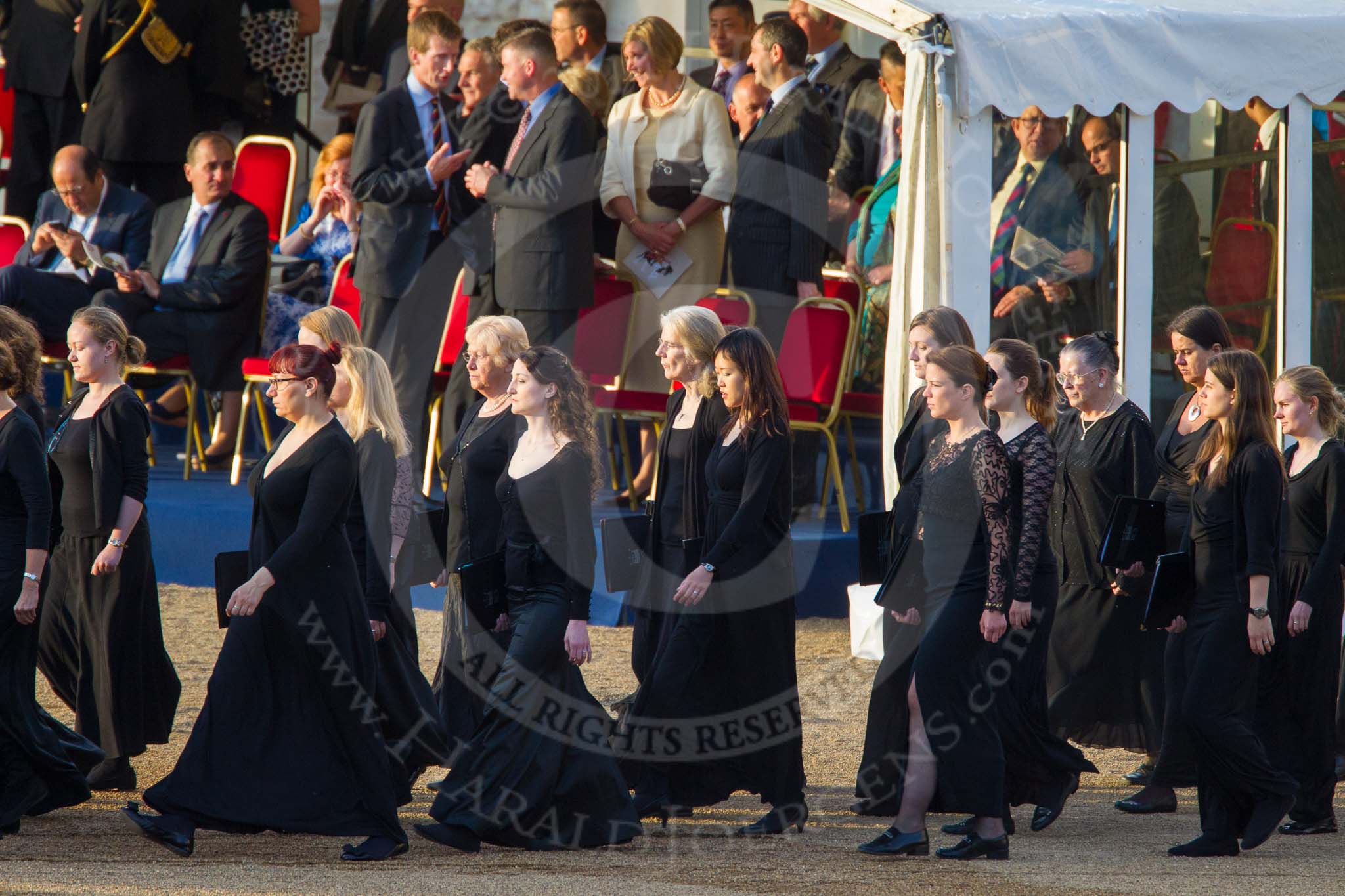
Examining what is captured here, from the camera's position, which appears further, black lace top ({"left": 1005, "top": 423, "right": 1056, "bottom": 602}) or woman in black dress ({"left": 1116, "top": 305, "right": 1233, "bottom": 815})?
woman in black dress ({"left": 1116, "top": 305, "right": 1233, "bottom": 815})

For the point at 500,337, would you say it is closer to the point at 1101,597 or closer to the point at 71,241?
the point at 1101,597

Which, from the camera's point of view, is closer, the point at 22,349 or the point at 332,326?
the point at 22,349

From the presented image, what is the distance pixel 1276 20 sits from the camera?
25.4ft

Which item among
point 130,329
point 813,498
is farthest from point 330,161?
point 813,498

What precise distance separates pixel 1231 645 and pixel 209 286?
18.7 feet

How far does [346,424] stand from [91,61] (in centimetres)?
516

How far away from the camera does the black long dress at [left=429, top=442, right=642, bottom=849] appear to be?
5156 mm

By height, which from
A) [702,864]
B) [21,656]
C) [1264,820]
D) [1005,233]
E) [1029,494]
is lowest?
[702,864]

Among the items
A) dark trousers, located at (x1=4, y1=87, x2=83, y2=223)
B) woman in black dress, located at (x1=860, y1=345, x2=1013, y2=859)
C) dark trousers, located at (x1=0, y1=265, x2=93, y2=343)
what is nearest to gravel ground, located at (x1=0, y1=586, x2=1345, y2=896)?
woman in black dress, located at (x1=860, y1=345, x2=1013, y2=859)

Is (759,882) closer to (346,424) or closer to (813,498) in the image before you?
(346,424)

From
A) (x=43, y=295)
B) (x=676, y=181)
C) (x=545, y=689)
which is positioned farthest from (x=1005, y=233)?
(x=43, y=295)

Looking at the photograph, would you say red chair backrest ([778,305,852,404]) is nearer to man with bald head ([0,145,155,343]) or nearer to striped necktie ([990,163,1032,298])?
striped necktie ([990,163,1032,298])

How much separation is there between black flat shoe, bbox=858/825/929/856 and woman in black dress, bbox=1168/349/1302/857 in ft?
2.36

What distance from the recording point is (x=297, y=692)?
5148mm
